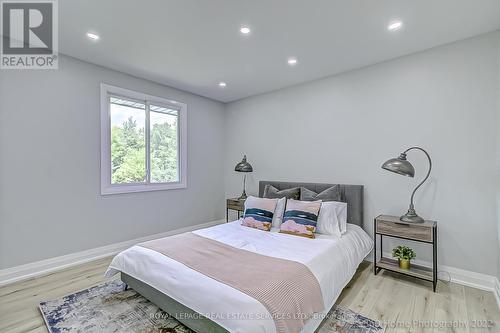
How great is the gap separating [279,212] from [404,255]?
1.60 m

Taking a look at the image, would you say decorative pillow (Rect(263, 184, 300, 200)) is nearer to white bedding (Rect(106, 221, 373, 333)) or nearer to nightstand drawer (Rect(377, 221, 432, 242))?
white bedding (Rect(106, 221, 373, 333))

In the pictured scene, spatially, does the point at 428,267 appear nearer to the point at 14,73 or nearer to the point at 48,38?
the point at 48,38

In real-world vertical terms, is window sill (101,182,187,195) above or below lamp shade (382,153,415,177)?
below

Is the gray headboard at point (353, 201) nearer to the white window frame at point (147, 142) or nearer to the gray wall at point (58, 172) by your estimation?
the white window frame at point (147, 142)

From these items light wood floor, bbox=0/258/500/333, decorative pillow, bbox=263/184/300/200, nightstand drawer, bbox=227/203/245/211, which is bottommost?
light wood floor, bbox=0/258/500/333

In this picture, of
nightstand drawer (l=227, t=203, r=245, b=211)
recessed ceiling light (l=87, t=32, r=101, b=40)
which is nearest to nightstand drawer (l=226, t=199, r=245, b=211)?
nightstand drawer (l=227, t=203, r=245, b=211)

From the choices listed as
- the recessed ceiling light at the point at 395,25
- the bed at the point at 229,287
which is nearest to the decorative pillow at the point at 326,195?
the bed at the point at 229,287

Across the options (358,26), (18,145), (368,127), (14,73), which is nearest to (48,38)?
(14,73)

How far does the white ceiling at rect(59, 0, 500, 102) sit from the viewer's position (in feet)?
7.17

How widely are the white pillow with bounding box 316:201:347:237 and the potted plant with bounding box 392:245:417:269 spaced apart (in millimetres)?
648

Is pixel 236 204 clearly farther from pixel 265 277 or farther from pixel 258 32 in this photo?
pixel 258 32

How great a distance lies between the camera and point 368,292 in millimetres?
2566

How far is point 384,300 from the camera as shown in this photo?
7.91ft

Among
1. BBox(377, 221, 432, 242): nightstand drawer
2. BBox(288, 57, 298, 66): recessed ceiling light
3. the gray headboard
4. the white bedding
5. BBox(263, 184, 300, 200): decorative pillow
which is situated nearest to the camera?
the white bedding
